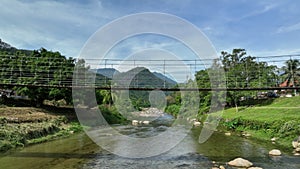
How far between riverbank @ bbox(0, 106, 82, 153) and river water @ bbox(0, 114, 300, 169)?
776mm

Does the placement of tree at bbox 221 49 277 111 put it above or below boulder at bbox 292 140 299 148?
above

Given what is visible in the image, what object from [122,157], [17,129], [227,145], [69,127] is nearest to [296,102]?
[227,145]

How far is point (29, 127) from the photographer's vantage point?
53.2 feet

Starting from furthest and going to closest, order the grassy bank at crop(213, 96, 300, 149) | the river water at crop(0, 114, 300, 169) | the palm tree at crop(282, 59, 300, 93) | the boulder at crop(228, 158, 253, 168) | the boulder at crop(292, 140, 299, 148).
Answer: the palm tree at crop(282, 59, 300, 93) → the grassy bank at crop(213, 96, 300, 149) → the boulder at crop(292, 140, 299, 148) → the river water at crop(0, 114, 300, 169) → the boulder at crop(228, 158, 253, 168)

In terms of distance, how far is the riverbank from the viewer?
14.0 metres

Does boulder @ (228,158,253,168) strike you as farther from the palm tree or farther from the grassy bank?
the palm tree

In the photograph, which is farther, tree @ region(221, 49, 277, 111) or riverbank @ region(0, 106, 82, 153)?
tree @ region(221, 49, 277, 111)

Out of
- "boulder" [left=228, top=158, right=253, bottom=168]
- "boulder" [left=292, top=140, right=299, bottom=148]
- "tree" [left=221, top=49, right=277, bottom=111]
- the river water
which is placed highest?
"tree" [left=221, top=49, right=277, bottom=111]

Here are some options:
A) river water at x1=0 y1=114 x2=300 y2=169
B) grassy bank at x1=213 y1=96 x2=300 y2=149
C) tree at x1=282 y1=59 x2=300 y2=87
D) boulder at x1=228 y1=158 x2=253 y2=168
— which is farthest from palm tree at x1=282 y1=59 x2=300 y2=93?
boulder at x1=228 y1=158 x2=253 y2=168

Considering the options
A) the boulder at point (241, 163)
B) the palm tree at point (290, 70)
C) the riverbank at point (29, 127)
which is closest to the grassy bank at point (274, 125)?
the boulder at point (241, 163)

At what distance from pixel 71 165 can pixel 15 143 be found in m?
5.15

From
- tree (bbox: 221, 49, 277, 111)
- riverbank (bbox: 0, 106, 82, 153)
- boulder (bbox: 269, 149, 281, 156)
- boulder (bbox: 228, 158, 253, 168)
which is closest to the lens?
boulder (bbox: 228, 158, 253, 168)

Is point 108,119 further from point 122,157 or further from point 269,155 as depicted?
point 269,155

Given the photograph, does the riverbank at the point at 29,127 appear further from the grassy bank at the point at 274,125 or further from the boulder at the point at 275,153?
the grassy bank at the point at 274,125
